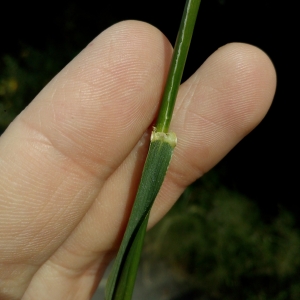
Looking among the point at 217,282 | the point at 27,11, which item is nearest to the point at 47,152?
the point at 217,282

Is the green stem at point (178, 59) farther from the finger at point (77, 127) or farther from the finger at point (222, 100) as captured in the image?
the finger at point (222, 100)

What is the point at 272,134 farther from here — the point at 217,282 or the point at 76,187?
the point at 76,187

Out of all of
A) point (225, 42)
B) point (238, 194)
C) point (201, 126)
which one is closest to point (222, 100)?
point (201, 126)

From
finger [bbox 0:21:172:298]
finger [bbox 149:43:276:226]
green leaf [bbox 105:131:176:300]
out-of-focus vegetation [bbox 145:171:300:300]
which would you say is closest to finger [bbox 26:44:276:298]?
finger [bbox 149:43:276:226]

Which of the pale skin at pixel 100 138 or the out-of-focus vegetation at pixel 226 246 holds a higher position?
the pale skin at pixel 100 138

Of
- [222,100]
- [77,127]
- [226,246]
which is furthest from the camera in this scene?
[226,246]

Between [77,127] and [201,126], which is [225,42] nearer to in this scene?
[201,126]

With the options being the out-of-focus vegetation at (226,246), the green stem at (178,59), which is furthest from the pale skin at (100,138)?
the out-of-focus vegetation at (226,246)
